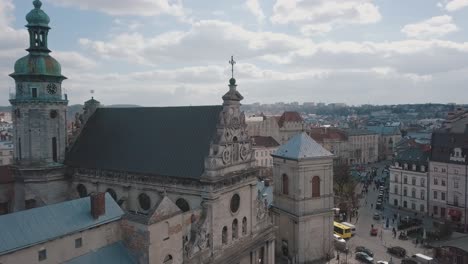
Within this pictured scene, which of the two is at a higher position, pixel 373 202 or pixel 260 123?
pixel 260 123

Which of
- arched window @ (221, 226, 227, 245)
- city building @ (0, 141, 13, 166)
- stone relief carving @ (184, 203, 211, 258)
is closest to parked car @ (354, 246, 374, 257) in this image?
arched window @ (221, 226, 227, 245)

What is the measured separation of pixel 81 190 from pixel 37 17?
64.1 feet

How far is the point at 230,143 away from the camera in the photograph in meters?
38.0

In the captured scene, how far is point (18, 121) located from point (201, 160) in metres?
22.2

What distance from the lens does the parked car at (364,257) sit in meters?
49.9

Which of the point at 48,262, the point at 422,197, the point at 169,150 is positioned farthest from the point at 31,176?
the point at 422,197

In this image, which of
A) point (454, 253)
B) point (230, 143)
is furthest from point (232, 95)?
point (454, 253)

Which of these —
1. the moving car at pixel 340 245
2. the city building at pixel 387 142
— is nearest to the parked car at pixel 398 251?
the moving car at pixel 340 245

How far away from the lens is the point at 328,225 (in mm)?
51156

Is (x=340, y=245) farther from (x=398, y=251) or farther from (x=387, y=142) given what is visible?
(x=387, y=142)

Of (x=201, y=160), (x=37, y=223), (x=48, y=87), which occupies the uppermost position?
(x=48, y=87)

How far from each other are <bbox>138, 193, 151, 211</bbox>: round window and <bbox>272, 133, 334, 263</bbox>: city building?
18.7 m

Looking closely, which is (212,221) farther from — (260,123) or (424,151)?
(260,123)

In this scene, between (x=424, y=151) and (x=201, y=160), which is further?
(x=424, y=151)
